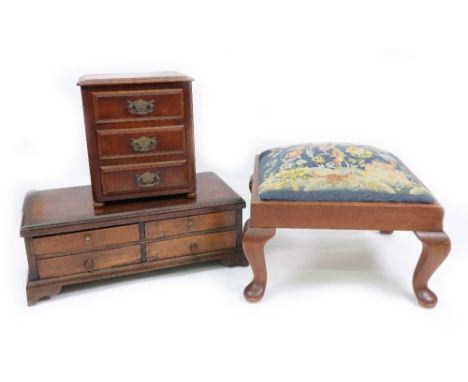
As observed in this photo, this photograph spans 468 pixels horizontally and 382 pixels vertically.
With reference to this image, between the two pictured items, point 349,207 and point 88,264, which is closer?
point 349,207

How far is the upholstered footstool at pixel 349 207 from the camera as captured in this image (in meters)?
2.08

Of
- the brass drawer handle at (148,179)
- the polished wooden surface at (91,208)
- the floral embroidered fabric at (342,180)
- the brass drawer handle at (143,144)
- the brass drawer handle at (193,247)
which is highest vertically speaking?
the brass drawer handle at (143,144)

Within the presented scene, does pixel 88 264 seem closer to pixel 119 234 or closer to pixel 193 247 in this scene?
pixel 119 234

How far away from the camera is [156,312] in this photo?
2158mm

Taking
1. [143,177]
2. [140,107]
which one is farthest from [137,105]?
[143,177]

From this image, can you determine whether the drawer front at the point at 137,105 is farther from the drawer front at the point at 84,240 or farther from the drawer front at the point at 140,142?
the drawer front at the point at 84,240

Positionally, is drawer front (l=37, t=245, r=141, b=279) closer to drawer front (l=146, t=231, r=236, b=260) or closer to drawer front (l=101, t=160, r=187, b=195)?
drawer front (l=146, t=231, r=236, b=260)

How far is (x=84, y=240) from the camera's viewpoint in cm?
227

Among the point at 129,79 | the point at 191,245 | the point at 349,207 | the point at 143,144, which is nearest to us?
the point at 349,207

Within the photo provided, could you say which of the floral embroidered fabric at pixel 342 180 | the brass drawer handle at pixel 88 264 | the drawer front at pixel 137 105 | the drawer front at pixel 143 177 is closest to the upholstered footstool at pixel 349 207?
the floral embroidered fabric at pixel 342 180

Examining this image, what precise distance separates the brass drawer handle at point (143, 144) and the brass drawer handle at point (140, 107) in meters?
0.12

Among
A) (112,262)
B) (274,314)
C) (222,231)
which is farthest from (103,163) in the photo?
(274,314)

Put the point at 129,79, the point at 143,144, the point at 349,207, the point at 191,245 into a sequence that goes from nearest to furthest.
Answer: the point at 349,207
the point at 129,79
the point at 143,144
the point at 191,245

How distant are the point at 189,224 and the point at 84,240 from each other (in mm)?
469
